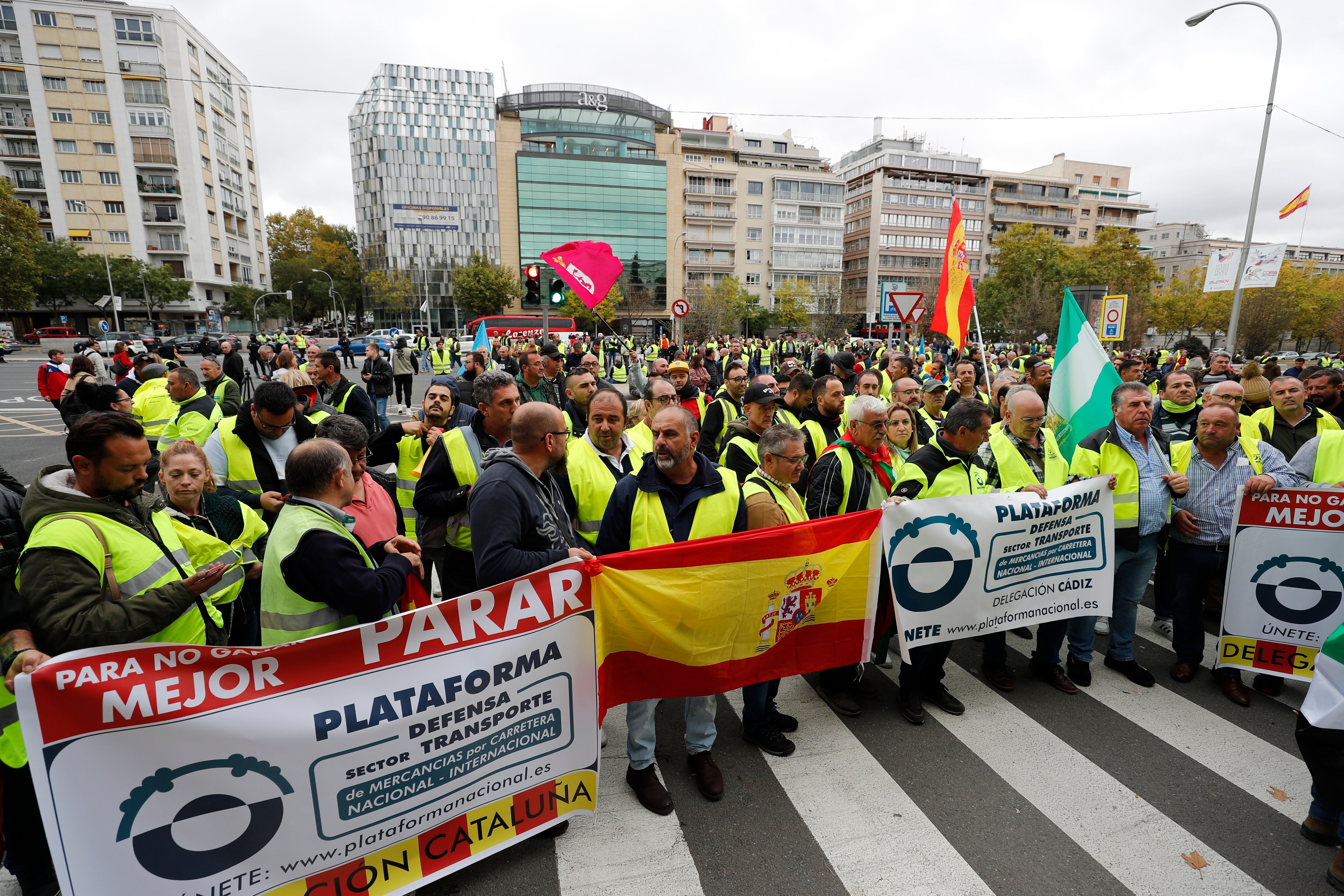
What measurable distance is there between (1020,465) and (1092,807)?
79.2 inches

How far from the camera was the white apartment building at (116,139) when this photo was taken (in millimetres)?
59469

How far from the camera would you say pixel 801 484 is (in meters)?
6.24

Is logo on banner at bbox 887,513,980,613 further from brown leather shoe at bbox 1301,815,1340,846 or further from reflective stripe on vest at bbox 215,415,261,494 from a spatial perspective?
reflective stripe on vest at bbox 215,415,261,494

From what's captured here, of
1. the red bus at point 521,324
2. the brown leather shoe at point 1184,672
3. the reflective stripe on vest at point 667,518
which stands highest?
the red bus at point 521,324

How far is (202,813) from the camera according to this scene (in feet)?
7.56

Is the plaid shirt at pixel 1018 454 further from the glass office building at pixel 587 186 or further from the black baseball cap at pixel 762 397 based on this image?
the glass office building at pixel 587 186

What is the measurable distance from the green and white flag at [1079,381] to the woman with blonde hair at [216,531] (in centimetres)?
531

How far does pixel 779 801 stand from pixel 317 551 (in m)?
2.56

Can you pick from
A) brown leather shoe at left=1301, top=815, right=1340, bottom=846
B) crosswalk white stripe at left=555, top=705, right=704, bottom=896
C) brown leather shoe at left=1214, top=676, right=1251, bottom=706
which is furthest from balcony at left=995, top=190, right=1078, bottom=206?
crosswalk white stripe at left=555, top=705, right=704, bottom=896

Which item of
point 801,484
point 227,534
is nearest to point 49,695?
point 227,534

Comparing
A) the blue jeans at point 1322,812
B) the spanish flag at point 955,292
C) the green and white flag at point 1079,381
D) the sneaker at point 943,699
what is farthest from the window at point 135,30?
the blue jeans at point 1322,812

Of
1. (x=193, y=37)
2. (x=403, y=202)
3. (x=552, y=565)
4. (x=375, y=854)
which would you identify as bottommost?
(x=375, y=854)

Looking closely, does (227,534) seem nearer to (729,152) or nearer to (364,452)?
(364,452)

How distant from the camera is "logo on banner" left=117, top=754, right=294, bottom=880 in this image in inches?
87.6
